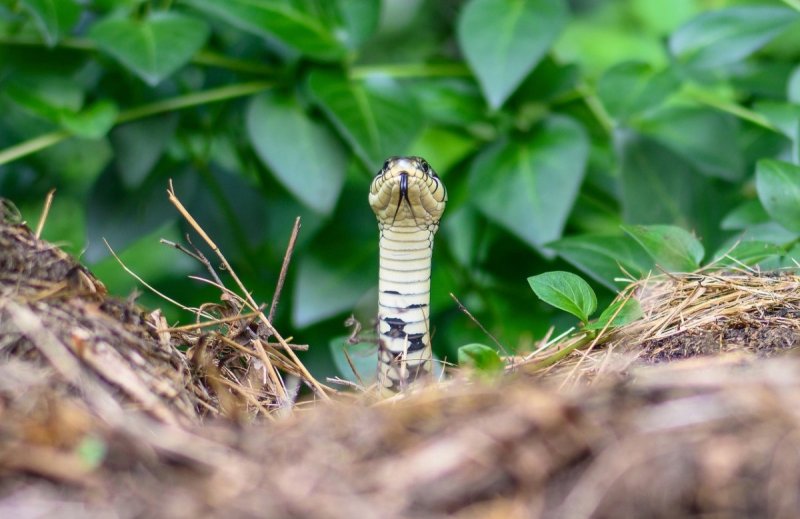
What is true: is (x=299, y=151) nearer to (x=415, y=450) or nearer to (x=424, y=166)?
(x=424, y=166)

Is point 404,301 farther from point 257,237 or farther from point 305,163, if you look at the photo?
point 257,237

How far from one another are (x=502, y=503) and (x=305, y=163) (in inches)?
65.6

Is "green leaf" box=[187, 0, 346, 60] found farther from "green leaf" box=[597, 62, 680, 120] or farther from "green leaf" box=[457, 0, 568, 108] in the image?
"green leaf" box=[597, 62, 680, 120]

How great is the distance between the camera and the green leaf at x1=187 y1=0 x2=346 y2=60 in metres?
2.61

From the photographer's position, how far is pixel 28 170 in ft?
10.1

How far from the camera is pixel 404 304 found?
203cm

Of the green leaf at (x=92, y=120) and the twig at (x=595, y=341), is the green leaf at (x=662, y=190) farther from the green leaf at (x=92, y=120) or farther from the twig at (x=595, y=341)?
the green leaf at (x=92, y=120)

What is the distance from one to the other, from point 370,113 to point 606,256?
0.91 metres

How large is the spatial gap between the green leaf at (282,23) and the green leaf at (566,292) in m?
1.29

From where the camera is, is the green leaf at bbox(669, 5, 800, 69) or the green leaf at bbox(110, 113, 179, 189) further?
the green leaf at bbox(110, 113, 179, 189)

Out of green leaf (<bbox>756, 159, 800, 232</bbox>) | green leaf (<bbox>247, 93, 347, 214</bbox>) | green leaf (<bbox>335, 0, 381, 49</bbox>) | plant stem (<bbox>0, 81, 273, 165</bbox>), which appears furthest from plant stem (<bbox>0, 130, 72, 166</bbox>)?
green leaf (<bbox>756, 159, 800, 232</bbox>)

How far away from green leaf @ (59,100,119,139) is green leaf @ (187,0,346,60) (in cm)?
42

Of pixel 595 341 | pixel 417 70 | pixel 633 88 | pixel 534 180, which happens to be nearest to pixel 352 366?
pixel 595 341

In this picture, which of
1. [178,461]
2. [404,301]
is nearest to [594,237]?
[404,301]
